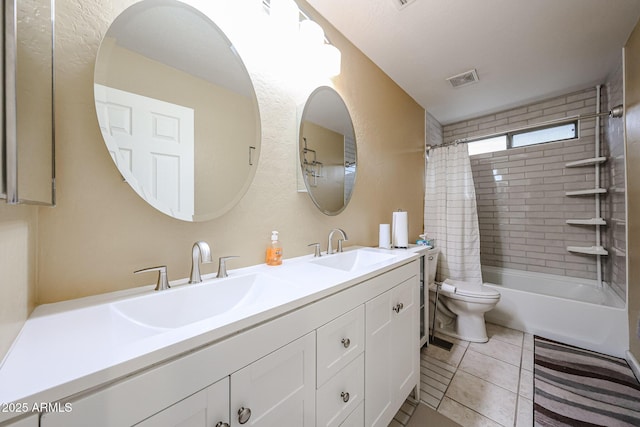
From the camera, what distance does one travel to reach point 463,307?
2.02m

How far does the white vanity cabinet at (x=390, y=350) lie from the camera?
100cm

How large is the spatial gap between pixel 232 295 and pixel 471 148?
349 cm

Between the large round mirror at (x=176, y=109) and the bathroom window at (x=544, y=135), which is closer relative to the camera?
the large round mirror at (x=176, y=109)

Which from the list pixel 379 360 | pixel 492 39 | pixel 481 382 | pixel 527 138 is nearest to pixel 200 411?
pixel 379 360

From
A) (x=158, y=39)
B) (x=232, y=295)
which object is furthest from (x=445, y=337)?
(x=158, y=39)

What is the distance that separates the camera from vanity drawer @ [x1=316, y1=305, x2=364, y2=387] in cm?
76

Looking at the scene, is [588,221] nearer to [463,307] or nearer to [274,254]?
[463,307]

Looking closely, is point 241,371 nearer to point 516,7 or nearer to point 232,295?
point 232,295

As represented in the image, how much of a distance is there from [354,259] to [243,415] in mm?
1044

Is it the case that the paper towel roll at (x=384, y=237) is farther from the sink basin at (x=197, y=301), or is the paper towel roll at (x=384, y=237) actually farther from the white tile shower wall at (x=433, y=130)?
the white tile shower wall at (x=433, y=130)

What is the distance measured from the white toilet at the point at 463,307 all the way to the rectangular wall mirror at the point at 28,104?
2.24 meters

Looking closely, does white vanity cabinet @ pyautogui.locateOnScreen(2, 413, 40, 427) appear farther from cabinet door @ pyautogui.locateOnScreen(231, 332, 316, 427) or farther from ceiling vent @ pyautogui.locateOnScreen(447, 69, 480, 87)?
ceiling vent @ pyautogui.locateOnScreen(447, 69, 480, 87)

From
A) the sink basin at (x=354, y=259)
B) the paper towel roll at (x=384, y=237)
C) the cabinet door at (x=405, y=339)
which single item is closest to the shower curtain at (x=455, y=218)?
the paper towel roll at (x=384, y=237)

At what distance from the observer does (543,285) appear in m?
2.53
